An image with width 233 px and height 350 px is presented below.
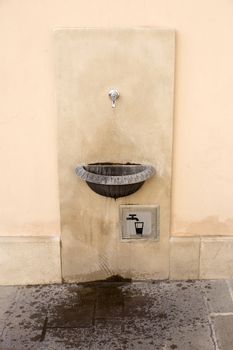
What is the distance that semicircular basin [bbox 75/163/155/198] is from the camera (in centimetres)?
439

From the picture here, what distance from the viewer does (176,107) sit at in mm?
4551

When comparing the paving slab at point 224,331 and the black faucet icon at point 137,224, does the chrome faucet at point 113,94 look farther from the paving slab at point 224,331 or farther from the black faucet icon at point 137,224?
the paving slab at point 224,331

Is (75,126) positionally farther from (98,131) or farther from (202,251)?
(202,251)

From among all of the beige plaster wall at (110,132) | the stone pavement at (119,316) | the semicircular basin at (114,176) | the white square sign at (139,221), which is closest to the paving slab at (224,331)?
the stone pavement at (119,316)

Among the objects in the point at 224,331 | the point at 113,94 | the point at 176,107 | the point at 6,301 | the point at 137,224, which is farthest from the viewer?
the point at 137,224

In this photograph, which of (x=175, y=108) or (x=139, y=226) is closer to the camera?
(x=175, y=108)

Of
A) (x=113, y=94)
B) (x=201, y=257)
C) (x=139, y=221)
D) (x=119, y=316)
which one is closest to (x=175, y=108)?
(x=113, y=94)

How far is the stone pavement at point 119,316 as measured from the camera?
4180mm

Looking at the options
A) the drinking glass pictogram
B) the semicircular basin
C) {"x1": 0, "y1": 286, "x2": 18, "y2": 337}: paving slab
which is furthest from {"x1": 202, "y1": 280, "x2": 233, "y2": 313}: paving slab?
{"x1": 0, "y1": 286, "x2": 18, "y2": 337}: paving slab

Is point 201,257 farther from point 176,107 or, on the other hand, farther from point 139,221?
point 176,107

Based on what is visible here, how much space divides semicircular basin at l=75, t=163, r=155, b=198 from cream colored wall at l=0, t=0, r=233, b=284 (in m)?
0.34

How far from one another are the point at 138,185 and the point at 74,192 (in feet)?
2.07

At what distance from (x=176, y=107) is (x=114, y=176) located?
83 centimetres

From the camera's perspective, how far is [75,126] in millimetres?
4562
